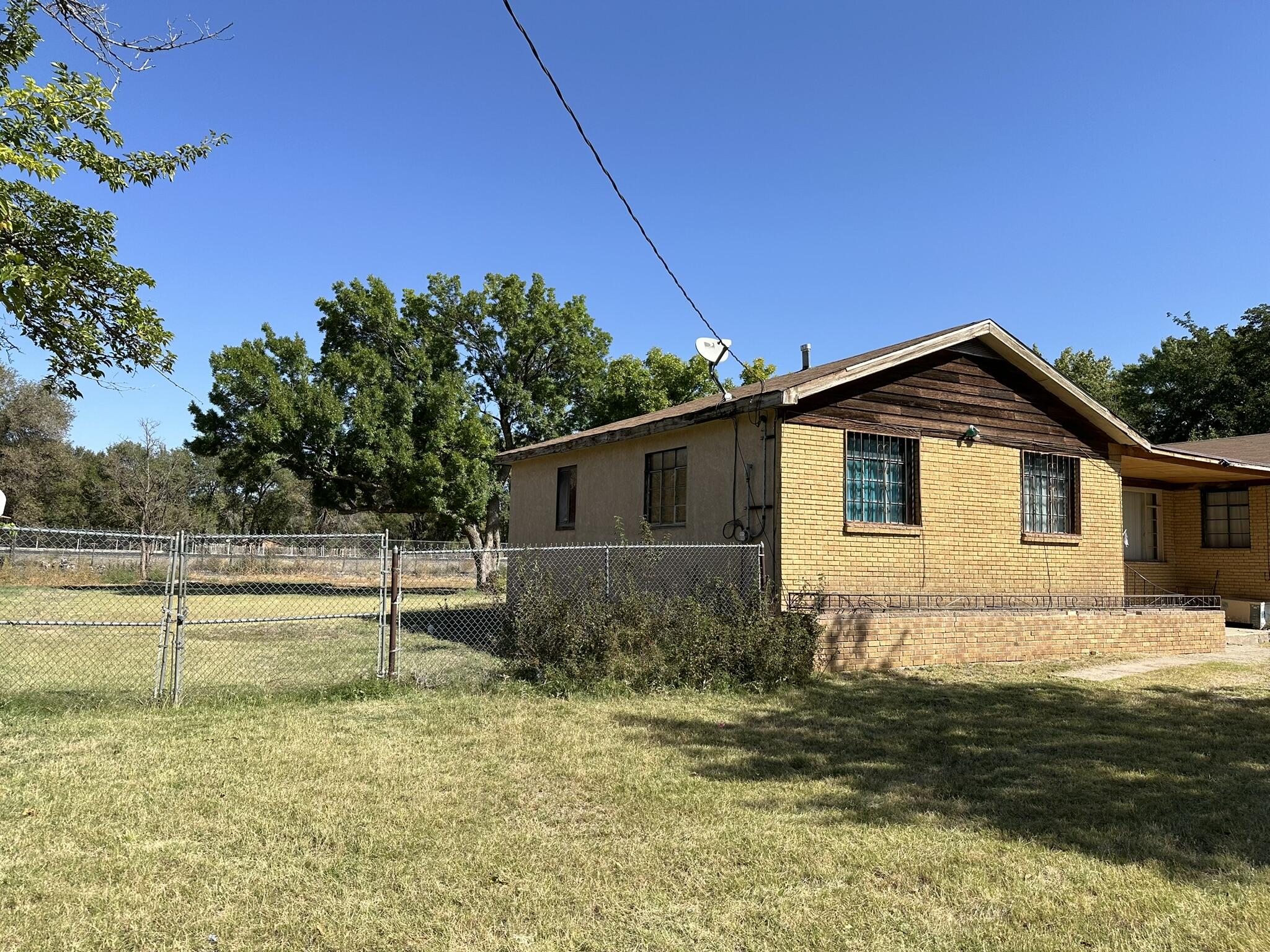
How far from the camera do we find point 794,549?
35.4ft

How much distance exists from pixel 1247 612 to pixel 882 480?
947cm

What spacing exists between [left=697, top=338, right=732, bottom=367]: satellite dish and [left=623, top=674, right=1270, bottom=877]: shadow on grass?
15.5 ft

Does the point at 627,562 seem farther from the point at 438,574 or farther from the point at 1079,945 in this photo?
the point at 438,574

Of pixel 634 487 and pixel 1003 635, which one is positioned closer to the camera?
pixel 1003 635

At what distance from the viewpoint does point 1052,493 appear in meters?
13.3

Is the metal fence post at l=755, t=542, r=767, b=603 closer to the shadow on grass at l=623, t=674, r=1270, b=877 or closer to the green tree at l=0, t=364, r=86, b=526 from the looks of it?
the shadow on grass at l=623, t=674, r=1270, b=877

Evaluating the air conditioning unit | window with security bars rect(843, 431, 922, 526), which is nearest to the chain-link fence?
window with security bars rect(843, 431, 922, 526)

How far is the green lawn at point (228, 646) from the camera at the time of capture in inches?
350

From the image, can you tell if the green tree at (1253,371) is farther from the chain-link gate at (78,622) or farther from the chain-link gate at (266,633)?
the chain-link gate at (78,622)

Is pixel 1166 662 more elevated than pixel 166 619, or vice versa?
pixel 166 619

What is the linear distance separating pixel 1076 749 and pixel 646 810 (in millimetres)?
3784

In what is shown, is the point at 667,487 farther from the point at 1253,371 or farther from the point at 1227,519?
the point at 1253,371

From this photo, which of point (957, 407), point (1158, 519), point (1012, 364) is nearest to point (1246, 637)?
point (1158, 519)

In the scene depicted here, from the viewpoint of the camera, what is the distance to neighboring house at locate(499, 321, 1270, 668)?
10898 millimetres
